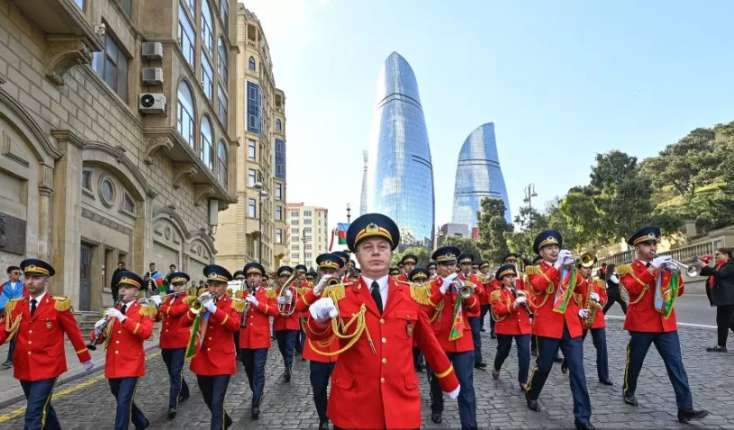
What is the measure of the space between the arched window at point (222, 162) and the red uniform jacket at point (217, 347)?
31.0 metres

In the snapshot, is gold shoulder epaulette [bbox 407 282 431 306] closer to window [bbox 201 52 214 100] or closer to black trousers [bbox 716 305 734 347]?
black trousers [bbox 716 305 734 347]

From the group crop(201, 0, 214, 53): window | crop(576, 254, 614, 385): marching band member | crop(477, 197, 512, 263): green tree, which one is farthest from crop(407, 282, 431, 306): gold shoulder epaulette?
crop(477, 197, 512, 263): green tree

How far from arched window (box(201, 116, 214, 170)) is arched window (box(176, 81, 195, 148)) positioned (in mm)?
2430

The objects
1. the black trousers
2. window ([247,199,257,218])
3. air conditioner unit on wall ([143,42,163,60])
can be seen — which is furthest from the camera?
Answer: window ([247,199,257,218])

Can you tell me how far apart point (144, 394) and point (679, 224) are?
42.2 meters

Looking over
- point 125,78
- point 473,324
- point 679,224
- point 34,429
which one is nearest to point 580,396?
point 473,324

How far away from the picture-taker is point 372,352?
12.2 ft

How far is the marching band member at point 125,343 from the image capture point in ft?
20.4

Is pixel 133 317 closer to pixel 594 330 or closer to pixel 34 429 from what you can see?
pixel 34 429

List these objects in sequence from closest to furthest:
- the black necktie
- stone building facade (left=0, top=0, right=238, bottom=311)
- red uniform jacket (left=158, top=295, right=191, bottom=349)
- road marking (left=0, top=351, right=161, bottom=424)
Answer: the black necktie → road marking (left=0, top=351, right=161, bottom=424) → red uniform jacket (left=158, top=295, right=191, bottom=349) → stone building facade (left=0, top=0, right=238, bottom=311)

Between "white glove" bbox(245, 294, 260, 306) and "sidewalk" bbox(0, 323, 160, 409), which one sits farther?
"sidewalk" bbox(0, 323, 160, 409)

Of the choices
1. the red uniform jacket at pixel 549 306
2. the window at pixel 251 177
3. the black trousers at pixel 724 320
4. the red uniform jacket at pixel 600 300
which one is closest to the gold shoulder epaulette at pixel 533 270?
the red uniform jacket at pixel 549 306

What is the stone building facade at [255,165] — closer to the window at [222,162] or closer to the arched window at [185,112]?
the window at [222,162]

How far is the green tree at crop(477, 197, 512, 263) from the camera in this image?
59.2m
